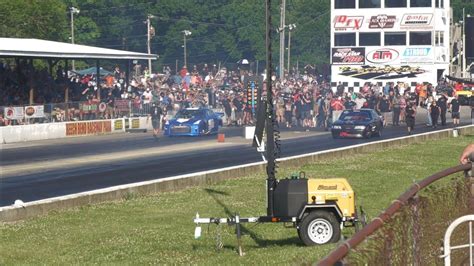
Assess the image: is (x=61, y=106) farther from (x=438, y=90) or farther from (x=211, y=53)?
(x=211, y=53)

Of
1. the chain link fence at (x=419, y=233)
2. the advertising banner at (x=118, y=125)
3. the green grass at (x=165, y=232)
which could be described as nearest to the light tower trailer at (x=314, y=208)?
the green grass at (x=165, y=232)

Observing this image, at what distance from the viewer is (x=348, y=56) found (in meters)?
86.5

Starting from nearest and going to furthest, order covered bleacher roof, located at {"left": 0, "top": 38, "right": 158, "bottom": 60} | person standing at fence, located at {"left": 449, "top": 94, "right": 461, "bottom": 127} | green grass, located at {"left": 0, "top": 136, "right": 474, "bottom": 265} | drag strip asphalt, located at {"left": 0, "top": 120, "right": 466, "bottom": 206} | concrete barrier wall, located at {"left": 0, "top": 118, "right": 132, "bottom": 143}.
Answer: green grass, located at {"left": 0, "top": 136, "right": 474, "bottom": 265} → drag strip asphalt, located at {"left": 0, "top": 120, "right": 466, "bottom": 206} → concrete barrier wall, located at {"left": 0, "top": 118, "right": 132, "bottom": 143} → covered bleacher roof, located at {"left": 0, "top": 38, "right": 158, "bottom": 60} → person standing at fence, located at {"left": 449, "top": 94, "right": 461, "bottom": 127}

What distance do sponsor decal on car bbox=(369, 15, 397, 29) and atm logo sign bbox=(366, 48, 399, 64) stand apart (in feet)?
9.88

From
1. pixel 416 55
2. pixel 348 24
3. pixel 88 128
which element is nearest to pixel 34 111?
pixel 88 128

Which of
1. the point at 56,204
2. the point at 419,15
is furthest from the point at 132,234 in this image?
the point at 419,15

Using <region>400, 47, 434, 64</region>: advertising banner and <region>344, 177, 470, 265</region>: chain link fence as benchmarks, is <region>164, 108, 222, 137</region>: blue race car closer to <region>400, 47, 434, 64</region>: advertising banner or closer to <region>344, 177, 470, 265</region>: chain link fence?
<region>400, 47, 434, 64</region>: advertising banner

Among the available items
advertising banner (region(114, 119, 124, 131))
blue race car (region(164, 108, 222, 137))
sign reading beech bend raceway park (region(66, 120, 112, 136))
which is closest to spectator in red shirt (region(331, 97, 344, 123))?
blue race car (region(164, 108, 222, 137))

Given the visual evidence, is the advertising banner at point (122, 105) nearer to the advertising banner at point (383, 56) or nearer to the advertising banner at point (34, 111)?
the advertising banner at point (34, 111)

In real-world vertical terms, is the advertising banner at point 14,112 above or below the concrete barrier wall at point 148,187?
above

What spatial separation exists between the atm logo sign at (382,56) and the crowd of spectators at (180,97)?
392 inches

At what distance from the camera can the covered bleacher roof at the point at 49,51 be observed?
4753 centimetres

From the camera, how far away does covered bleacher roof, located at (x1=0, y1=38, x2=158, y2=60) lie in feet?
156

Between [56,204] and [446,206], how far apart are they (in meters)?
10.8
